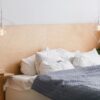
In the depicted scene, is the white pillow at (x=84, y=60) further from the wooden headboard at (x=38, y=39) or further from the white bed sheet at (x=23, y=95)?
the white bed sheet at (x=23, y=95)

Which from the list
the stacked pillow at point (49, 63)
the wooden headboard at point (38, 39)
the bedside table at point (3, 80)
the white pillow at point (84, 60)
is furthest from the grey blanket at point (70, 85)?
the wooden headboard at point (38, 39)

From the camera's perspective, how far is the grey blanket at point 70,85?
2.42m

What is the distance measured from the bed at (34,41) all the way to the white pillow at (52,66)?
35cm

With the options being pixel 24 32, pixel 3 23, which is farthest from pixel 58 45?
pixel 3 23

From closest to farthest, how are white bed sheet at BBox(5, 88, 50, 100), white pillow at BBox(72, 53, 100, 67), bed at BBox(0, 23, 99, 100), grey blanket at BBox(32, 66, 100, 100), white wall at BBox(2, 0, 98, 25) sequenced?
1. grey blanket at BBox(32, 66, 100, 100)
2. white bed sheet at BBox(5, 88, 50, 100)
3. bed at BBox(0, 23, 99, 100)
4. white wall at BBox(2, 0, 98, 25)
5. white pillow at BBox(72, 53, 100, 67)

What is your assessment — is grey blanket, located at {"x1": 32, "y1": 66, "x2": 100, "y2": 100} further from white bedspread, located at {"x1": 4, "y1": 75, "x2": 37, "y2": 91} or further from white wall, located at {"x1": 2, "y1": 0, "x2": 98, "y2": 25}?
white wall, located at {"x1": 2, "y1": 0, "x2": 98, "y2": 25}

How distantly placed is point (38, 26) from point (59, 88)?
1.26 metres

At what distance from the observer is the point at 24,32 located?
3549mm

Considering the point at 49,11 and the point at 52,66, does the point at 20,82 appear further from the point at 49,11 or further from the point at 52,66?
the point at 49,11

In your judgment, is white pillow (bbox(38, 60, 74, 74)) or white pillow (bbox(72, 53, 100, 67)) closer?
white pillow (bbox(38, 60, 74, 74))

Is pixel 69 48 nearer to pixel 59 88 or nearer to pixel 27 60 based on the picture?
pixel 27 60

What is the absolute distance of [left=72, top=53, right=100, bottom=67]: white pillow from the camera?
3584 millimetres

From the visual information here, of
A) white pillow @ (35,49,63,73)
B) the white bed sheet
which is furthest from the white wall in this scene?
the white bed sheet

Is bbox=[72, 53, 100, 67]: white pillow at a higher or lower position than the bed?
lower
